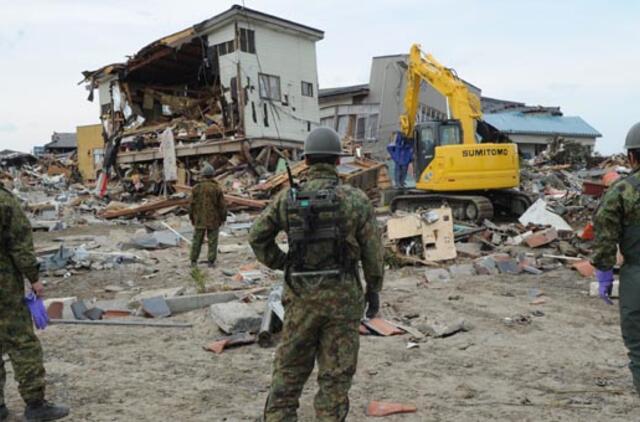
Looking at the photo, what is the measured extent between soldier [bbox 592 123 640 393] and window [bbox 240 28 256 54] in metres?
19.7

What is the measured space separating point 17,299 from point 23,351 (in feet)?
1.11

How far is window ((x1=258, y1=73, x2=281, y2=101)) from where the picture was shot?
2266 cm

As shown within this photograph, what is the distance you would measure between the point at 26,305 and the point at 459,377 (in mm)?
3281

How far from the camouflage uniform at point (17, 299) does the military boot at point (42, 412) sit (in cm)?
6

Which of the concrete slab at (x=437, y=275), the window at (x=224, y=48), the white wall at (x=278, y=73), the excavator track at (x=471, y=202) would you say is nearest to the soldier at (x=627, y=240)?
the concrete slab at (x=437, y=275)

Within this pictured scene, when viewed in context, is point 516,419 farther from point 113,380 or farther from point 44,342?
point 44,342

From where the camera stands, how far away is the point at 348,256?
10.8ft

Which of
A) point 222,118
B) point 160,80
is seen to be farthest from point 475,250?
point 160,80

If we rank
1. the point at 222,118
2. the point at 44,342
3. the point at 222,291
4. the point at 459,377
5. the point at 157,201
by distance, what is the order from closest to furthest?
the point at 459,377 < the point at 44,342 < the point at 222,291 < the point at 157,201 < the point at 222,118

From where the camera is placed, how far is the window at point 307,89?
2438 cm

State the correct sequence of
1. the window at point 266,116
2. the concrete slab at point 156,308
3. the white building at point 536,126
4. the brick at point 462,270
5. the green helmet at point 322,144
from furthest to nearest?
1. the white building at point 536,126
2. the window at point 266,116
3. the brick at point 462,270
4. the concrete slab at point 156,308
5. the green helmet at point 322,144

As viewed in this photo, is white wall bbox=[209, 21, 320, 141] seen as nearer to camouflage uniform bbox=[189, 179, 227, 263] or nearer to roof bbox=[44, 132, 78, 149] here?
camouflage uniform bbox=[189, 179, 227, 263]

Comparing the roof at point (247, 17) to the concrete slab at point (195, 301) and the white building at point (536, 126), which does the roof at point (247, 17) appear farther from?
the concrete slab at point (195, 301)

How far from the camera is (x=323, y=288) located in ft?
10.6
